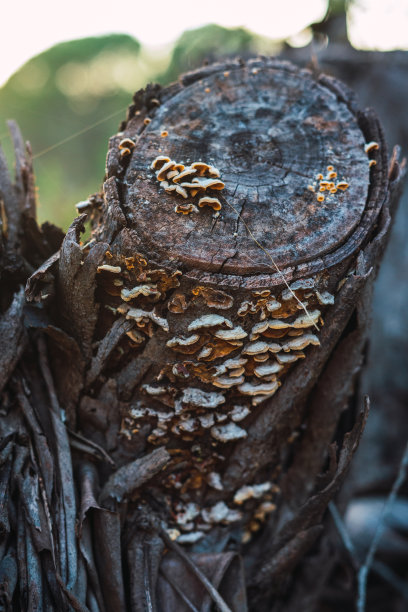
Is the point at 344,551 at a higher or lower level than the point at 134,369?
lower

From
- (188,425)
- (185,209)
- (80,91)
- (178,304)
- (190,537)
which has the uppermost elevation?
(80,91)

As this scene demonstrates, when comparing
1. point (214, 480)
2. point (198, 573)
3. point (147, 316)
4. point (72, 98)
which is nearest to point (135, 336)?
point (147, 316)

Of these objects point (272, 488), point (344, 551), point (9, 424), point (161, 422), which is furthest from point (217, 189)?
point (344, 551)

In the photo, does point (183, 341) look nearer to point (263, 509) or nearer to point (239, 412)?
point (239, 412)

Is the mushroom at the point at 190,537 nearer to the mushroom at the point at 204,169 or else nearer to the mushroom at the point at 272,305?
the mushroom at the point at 272,305

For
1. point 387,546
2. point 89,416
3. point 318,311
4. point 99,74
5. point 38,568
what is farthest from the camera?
point 99,74

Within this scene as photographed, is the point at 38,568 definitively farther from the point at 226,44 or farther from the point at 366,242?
the point at 226,44

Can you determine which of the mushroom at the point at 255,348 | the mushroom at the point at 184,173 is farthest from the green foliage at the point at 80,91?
the mushroom at the point at 255,348
